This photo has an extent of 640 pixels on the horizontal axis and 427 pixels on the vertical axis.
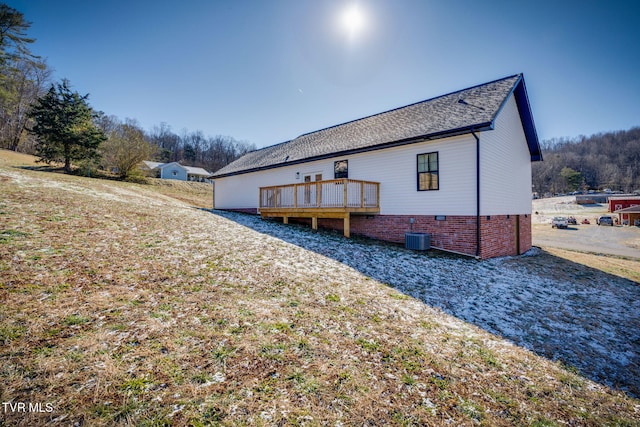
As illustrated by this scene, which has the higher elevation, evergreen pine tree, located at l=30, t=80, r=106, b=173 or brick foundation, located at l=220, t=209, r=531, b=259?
evergreen pine tree, located at l=30, t=80, r=106, b=173

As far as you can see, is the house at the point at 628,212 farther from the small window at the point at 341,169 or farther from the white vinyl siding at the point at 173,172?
the white vinyl siding at the point at 173,172

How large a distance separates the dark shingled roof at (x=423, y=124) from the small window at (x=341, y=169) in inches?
20.2

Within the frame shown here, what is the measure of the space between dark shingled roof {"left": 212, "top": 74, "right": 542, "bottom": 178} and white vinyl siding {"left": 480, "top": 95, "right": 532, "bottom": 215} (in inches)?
28.6

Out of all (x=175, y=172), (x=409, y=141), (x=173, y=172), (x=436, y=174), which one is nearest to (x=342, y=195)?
(x=409, y=141)

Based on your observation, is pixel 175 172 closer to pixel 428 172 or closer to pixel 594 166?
pixel 428 172

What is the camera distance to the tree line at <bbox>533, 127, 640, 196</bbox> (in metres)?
78.0

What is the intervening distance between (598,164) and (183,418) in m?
121

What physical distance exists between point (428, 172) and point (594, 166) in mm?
109581

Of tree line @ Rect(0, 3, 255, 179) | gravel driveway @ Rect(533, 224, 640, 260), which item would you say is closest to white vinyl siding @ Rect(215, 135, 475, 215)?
gravel driveway @ Rect(533, 224, 640, 260)

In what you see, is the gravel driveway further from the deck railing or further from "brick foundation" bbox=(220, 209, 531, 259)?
the deck railing

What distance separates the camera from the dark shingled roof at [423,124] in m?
10.5

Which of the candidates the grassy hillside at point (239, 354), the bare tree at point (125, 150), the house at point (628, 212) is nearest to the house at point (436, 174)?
the grassy hillside at point (239, 354)

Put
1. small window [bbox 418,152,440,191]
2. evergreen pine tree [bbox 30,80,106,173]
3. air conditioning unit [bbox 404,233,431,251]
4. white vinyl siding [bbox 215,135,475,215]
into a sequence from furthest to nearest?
evergreen pine tree [bbox 30,80,106,173] → small window [bbox 418,152,440,191] → air conditioning unit [bbox 404,233,431,251] → white vinyl siding [bbox 215,135,475,215]

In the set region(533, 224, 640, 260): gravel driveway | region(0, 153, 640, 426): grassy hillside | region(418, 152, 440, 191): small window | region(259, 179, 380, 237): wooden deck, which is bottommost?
region(533, 224, 640, 260): gravel driveway
